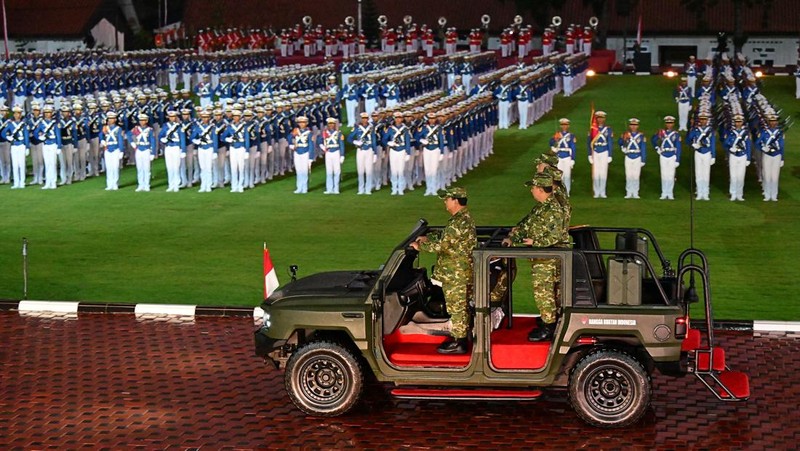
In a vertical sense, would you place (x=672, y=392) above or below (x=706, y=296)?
below

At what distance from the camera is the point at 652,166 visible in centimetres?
3059

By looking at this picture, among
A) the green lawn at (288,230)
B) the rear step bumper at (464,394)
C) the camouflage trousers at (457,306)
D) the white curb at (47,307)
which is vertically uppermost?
the camouflage trousers at (457,306)

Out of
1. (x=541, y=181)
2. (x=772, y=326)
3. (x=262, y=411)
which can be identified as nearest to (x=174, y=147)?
(x=772, y=326)

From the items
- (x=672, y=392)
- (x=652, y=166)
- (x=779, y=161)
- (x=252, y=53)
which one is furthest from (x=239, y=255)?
(x=252, y=53)

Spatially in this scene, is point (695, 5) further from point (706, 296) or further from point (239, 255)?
point (706, 296)

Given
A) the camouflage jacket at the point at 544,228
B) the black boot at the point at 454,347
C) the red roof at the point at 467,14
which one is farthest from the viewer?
the red roof at the point at 467,14

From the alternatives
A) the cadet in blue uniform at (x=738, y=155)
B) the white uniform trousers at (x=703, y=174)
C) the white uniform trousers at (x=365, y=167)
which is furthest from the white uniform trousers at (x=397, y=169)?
the cadet in blue uniform at (x=738, y=155)

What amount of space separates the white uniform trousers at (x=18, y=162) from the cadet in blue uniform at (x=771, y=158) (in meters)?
A: 14.6

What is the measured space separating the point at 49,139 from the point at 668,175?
12.3 m

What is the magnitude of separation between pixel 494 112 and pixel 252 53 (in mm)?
22301

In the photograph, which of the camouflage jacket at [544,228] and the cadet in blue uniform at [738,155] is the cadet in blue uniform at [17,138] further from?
the camouflage jacket at [544,228]

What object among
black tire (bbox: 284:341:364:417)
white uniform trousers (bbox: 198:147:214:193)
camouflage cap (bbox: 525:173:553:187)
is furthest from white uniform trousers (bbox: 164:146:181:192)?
camouflage cap (bbox: 525:173:553:187)

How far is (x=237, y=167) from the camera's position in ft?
89.9

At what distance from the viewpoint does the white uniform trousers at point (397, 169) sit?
26.9 m
